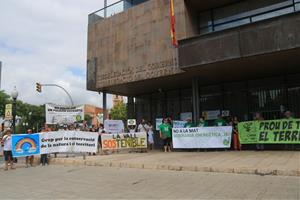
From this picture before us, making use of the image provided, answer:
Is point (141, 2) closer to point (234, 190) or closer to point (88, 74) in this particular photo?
point (88, 74)

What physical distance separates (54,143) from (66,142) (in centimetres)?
54

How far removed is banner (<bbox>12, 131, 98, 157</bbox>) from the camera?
1327 cm

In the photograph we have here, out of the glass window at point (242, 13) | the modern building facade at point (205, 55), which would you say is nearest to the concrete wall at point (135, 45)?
the modern building facade at point (205, 55)

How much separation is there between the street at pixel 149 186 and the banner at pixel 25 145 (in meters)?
3.07

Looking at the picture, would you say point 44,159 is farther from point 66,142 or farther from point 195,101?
point 195,101

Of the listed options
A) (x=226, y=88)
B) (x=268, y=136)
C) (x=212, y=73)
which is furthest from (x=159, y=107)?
(x=268, y=136)

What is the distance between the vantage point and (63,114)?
17734 millimetres

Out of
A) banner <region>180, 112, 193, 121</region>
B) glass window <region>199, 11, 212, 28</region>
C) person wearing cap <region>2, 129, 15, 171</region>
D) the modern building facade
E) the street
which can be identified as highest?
glass window <region>199, 11, 212, 28</region>

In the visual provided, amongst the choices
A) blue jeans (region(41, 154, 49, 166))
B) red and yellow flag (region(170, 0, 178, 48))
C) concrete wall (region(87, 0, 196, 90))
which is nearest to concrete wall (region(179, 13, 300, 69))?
red and yellow flag (region(170, 0, 178, 48))

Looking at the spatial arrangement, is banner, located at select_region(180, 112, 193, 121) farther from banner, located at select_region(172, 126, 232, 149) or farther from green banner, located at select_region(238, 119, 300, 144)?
green banner, located at select_region(238, 119, 300, 144)

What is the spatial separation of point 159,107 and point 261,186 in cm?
1470

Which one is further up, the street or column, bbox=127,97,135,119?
column, bbox=127,97,135,119

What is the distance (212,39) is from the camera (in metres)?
13.8

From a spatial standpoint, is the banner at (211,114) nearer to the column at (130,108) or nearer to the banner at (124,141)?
the banner at (124,141)
